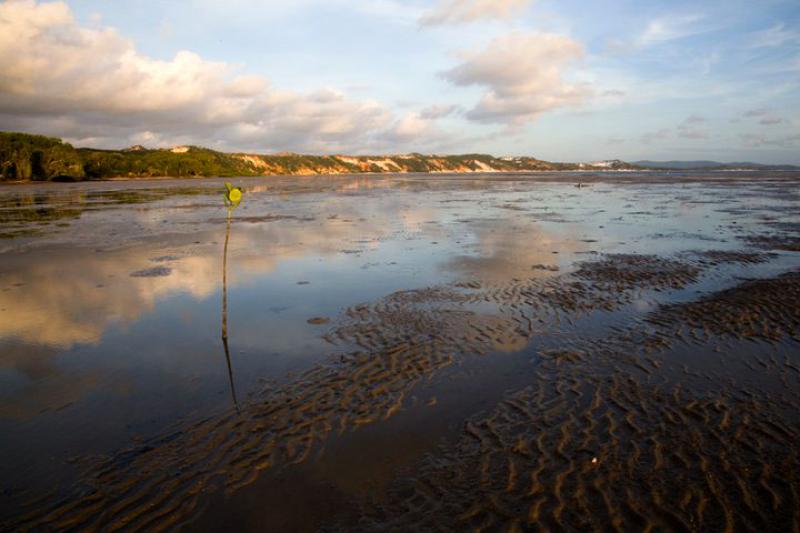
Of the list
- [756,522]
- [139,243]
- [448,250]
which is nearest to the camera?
[756,522]

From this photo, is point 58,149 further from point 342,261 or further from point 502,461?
point 502,461

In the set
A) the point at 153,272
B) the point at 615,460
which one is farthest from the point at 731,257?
the point at 153,272

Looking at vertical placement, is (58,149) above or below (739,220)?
above

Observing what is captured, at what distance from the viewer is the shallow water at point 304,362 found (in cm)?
567

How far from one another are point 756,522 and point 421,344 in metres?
6.47

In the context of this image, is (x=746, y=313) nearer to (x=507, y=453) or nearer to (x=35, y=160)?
(x=507, y=453)

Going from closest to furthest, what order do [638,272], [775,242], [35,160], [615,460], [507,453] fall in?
[615,460], [507,453], [638,272], [775,242], [35,160]

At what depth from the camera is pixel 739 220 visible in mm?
29891

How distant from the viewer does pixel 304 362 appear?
945cm

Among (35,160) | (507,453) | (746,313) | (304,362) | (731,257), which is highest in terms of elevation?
(35,160)

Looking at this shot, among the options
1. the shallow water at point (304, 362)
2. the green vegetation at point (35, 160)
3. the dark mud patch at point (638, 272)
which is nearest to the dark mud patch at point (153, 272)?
the shallow water at point (304, 362)

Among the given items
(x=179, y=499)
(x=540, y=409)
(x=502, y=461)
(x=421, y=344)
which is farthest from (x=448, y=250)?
(x=179, y=499)

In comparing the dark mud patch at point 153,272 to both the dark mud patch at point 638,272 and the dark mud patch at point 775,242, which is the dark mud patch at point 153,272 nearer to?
the dark mud patch at point 638,272

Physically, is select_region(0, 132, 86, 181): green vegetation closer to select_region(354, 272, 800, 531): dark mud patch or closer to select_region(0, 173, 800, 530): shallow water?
select_region(0, 173, 800, 530): shallow water
